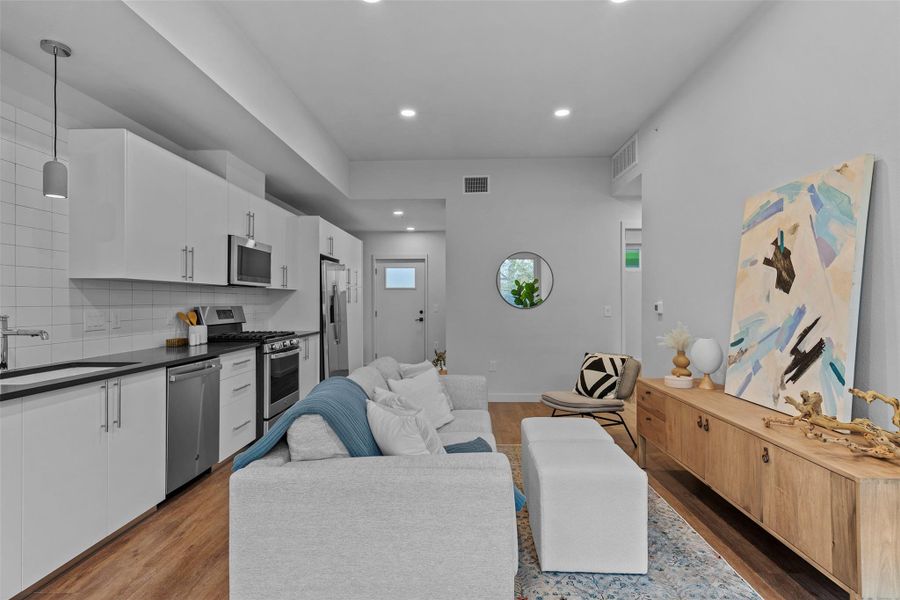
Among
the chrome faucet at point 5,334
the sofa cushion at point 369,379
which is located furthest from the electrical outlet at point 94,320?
the sofa cushion at point 369,379

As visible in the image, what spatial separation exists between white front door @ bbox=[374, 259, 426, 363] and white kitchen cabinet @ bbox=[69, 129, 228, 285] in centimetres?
516

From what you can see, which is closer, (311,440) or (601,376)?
(311,440)

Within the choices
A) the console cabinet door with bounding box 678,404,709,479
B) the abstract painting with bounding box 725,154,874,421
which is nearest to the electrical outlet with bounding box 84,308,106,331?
the console cabinet door with bounding box 678,404,709,479

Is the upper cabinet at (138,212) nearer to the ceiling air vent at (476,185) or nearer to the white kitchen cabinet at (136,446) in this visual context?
the white kitchen cabinet at (136,446)

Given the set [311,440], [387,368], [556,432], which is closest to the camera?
[311,440]

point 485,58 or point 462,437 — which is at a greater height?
point 485,58

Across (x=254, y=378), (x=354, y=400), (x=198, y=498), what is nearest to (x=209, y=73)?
(x=354, y=400)

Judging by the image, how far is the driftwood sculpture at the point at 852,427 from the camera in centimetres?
160

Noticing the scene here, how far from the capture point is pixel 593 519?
6.43 feet

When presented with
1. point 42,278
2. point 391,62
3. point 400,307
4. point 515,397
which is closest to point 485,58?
point 391,62

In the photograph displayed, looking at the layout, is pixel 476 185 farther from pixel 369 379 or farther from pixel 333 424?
pixel 333 424

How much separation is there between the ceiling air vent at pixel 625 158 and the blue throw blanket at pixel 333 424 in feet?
13.3

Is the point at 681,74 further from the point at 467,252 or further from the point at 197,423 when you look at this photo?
the point at 197,423

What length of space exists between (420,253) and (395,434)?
6.48 metres
